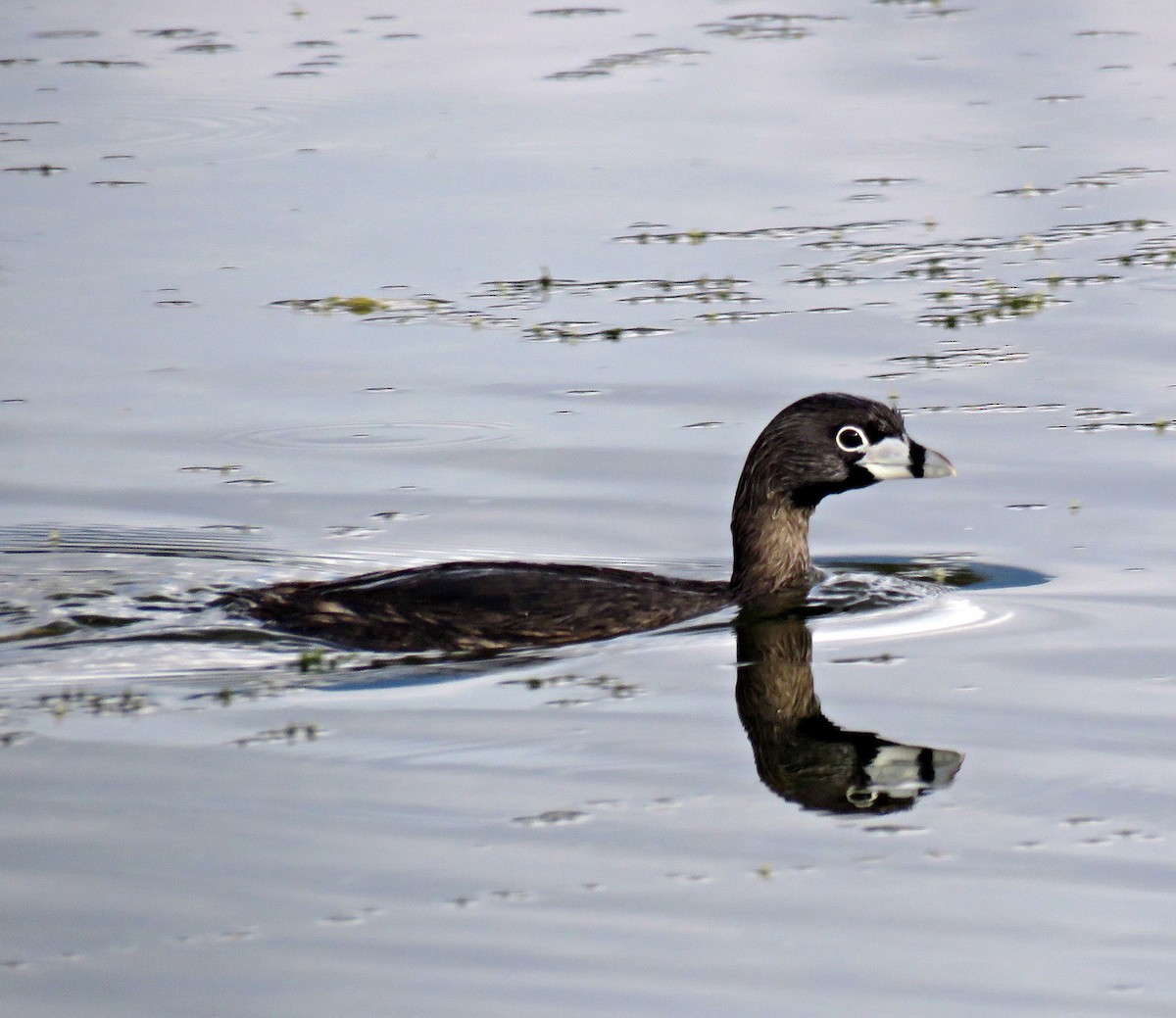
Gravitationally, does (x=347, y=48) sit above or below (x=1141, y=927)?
above

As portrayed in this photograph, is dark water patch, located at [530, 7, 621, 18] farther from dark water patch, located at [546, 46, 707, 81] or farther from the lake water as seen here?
dark water patch, located at [546, 46, 707, 81]

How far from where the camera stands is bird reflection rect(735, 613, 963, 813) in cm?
793

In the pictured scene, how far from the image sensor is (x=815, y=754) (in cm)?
845

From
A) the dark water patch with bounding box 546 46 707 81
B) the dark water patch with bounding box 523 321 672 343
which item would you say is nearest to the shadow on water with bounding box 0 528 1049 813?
the dark water patch with bounding box 523 321 672 343

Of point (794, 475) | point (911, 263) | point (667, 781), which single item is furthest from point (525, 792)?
point (911, 263)

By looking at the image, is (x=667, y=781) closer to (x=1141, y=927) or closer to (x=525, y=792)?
(x=525, y=792)

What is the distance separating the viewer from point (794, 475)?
10.5 metres

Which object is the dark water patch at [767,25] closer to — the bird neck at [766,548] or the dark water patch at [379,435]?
the dark water patch at [379,435]

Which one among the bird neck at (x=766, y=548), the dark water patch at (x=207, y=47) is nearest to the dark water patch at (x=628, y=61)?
the dark water patch at (x=207, y=47)

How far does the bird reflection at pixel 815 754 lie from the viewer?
26.0 feet

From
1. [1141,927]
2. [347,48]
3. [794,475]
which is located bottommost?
[1141,927]

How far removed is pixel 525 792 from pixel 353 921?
1199 millimetres

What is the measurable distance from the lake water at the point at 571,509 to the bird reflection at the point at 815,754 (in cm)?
4

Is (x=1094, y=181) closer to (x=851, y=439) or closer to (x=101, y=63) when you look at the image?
(x=851, y=439)
